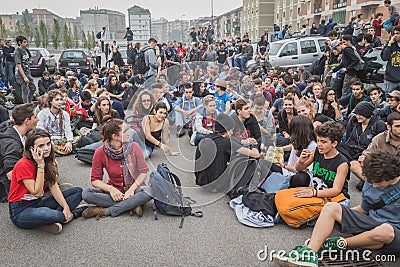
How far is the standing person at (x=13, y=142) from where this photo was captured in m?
3.96

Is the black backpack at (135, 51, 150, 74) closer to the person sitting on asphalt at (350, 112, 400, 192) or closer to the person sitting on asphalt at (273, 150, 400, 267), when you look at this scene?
the person sitting on asphalt at (350, 112, 400, 192)

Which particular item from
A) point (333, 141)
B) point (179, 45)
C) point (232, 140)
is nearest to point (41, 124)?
point (232, 140)

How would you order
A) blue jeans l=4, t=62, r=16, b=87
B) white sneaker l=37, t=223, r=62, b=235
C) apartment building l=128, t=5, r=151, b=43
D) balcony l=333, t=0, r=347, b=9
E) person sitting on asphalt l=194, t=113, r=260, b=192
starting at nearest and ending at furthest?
white sneaker l=37, t=223, r=62, b=235 < person sitting on asphalt l=194, t=113, r=260, b=192 < blue jeans l=4, t=62, r=16, b=87 < apartment building l=128, t=5, r=151, b=43 < balcony l=333, t=0, r=347, b=9

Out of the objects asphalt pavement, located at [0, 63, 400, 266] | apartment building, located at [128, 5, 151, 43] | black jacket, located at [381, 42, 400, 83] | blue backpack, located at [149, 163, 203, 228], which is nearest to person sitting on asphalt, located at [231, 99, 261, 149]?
asphalt pavement, located at [0, 63, 400, 266]

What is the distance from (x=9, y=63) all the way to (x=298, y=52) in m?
10.7

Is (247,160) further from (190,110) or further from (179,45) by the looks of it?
(179,45)

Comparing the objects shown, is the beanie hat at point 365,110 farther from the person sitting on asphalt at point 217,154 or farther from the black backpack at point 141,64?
the black backpack at point 141,64

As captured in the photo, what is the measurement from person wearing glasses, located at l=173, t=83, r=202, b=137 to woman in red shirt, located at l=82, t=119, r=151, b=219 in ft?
8.96

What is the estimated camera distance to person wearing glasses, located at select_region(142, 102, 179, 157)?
5711mm

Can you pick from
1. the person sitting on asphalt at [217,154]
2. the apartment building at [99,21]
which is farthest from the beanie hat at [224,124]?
the apartment building at [99,21]

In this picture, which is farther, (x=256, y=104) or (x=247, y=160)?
(x=256, y=104)

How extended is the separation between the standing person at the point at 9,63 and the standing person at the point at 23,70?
2.35 meters

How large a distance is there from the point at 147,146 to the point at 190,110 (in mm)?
1496

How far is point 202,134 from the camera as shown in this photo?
594 cm
